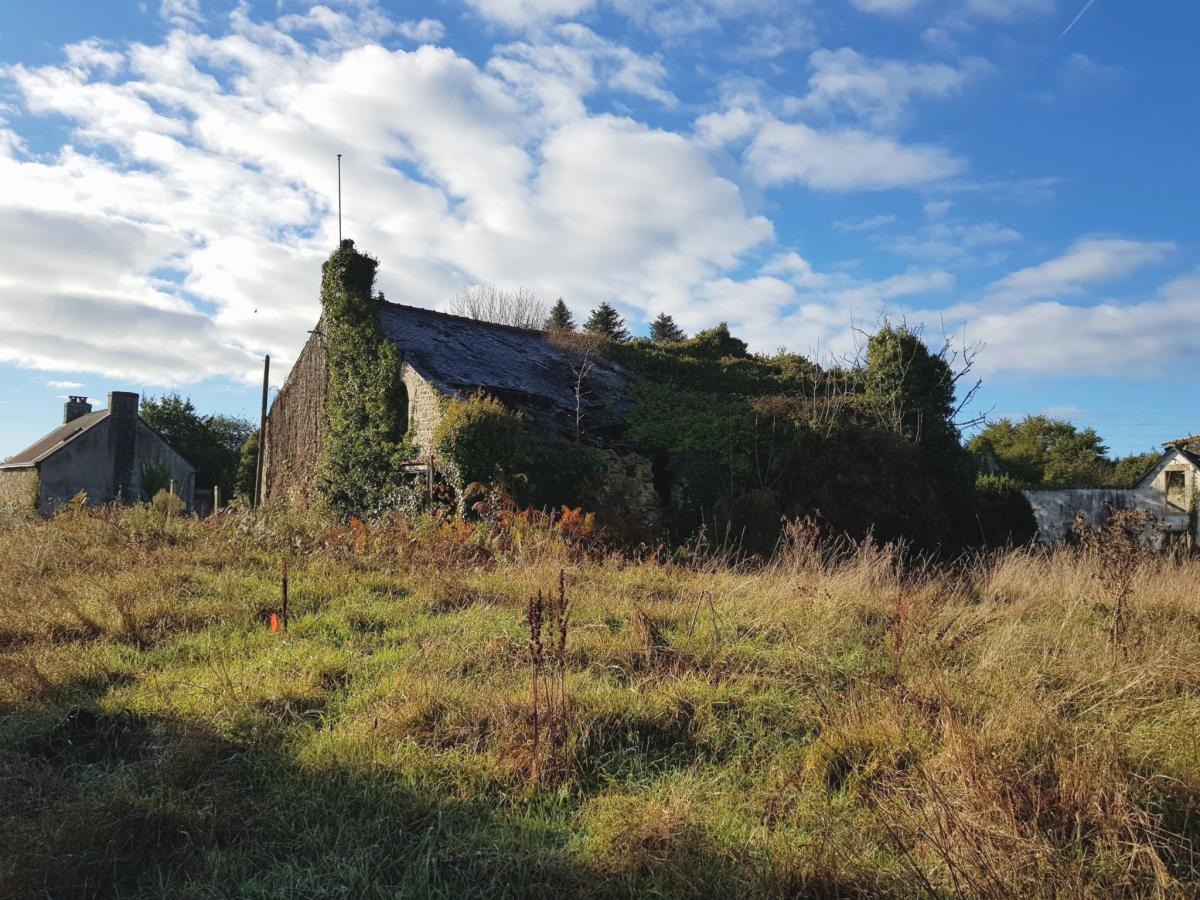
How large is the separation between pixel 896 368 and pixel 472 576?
47.2 feet

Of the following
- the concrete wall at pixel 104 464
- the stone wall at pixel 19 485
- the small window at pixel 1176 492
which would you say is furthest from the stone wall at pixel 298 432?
the small window at pixel 1176 492

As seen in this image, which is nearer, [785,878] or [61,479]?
[785,878]

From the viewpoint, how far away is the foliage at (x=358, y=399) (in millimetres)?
18109

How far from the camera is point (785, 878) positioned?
3424 mm

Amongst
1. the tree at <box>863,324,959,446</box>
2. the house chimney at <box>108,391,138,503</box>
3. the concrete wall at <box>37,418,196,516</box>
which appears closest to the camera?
the tree at <box>863,324,959,446</box>

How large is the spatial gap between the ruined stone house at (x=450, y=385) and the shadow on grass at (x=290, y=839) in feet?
39.3

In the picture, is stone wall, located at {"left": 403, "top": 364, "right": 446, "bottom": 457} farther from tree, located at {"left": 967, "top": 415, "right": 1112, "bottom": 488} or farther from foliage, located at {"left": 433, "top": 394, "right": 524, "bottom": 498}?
tree, located at {"left": 967, "top": 415, "right": 1112, "bottom": 488}

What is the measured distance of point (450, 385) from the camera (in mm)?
17203

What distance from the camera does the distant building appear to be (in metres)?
32.8

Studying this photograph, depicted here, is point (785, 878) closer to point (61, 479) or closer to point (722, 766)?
point (722, 766)

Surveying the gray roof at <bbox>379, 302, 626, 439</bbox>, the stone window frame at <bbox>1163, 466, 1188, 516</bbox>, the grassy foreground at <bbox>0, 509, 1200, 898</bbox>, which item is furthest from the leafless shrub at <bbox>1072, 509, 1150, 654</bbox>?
the stone window frame at <bbox>1163, 466, 1188, 516</bbox>

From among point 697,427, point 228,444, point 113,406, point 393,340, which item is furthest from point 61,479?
point 697,427

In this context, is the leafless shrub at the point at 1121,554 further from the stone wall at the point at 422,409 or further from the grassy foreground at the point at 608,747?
the stone wall at the point at 422,409

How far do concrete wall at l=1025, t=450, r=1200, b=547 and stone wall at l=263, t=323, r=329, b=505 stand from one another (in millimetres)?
26805
